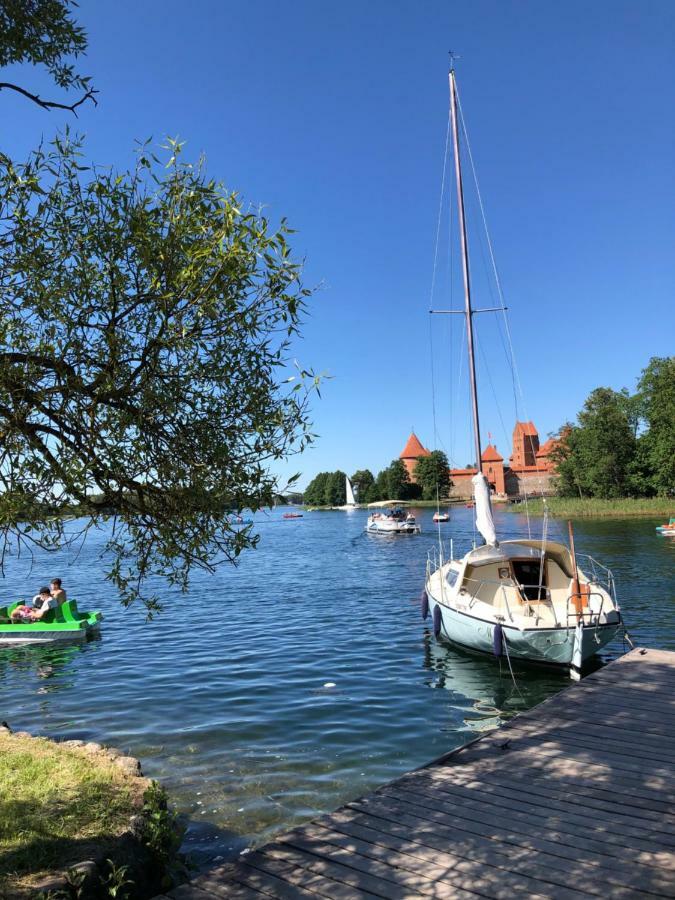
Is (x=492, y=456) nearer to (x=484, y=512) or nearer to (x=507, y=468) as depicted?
(x=507, y=468)

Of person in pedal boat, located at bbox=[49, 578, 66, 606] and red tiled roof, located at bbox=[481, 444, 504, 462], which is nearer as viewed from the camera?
person in pedal boat, located at bbox=[49, 578, 66, 606]

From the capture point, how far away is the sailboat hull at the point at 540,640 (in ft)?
46.7

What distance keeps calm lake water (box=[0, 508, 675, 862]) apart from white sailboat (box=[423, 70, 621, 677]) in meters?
0.73

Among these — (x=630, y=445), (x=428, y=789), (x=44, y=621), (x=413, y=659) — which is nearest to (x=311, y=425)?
(x=428, y=789)

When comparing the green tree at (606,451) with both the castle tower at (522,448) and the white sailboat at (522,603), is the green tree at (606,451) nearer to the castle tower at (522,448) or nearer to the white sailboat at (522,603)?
the castle tower at (522,448)

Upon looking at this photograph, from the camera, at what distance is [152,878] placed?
251 inches

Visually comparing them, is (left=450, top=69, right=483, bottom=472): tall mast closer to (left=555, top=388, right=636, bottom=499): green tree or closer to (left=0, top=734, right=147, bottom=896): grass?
(left=0, top=734, right=147, bottom=896): grass

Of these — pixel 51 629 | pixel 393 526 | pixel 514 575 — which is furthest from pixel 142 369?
pixel 393 526

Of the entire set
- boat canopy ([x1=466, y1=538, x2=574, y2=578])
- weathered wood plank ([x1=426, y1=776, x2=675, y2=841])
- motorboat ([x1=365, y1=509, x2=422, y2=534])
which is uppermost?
boat canopy ([x1=466, y1=538, x2=574, y2=578])

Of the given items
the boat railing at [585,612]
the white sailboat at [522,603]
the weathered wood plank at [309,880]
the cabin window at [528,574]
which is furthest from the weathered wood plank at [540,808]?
the cabin window at [528,574]

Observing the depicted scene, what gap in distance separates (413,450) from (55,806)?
623ft

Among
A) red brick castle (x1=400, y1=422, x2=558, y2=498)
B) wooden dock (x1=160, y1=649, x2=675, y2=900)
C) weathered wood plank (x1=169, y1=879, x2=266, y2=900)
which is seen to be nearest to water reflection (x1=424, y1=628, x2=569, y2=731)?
wooden dock (x1=160, y1=649, x2=675, y2=900)

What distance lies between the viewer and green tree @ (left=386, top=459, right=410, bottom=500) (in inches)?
6540

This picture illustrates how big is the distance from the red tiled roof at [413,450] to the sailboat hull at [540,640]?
176 meters
